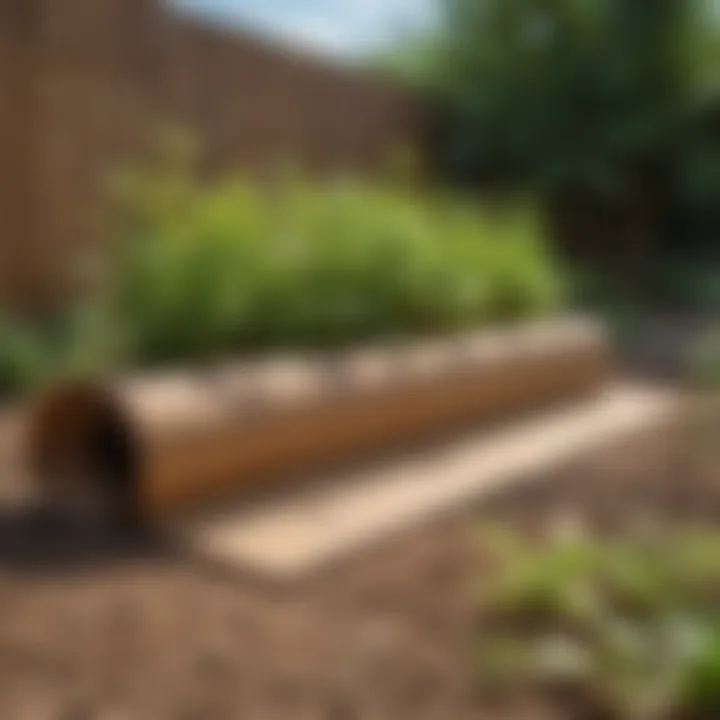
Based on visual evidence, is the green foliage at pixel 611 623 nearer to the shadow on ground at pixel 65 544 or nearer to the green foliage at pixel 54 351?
the shadow on ground at pixel 65 544

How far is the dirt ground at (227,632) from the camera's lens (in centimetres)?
184

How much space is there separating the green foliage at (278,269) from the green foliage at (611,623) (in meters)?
1.46

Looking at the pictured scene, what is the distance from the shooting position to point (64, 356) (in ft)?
14.0

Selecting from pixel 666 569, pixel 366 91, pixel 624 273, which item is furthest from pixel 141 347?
pixel 624 273

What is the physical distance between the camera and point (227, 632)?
6.94 ft

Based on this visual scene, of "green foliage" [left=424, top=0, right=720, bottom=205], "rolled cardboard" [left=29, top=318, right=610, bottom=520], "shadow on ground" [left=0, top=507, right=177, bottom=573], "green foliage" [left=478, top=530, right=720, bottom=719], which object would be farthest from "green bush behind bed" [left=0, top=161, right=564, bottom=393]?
"green foliage" [left=424, top=0, right=720, bottom=205]

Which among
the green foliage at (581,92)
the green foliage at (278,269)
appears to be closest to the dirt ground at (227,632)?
the green foliage at (278,269)

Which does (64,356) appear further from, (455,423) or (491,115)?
(491,115)

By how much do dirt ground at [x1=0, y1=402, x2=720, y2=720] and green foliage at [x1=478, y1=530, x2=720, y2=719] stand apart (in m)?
0.09

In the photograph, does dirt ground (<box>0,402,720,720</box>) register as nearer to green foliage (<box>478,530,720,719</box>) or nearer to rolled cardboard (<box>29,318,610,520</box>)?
green foliage (<box>478,530,720,719</box>)

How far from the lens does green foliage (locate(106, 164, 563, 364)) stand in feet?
11.8

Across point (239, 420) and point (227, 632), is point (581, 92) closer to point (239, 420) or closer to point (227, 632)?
point (239, 420)

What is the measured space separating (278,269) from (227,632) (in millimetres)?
1848

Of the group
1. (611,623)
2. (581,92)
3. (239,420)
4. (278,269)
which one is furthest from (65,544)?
(581,92)
